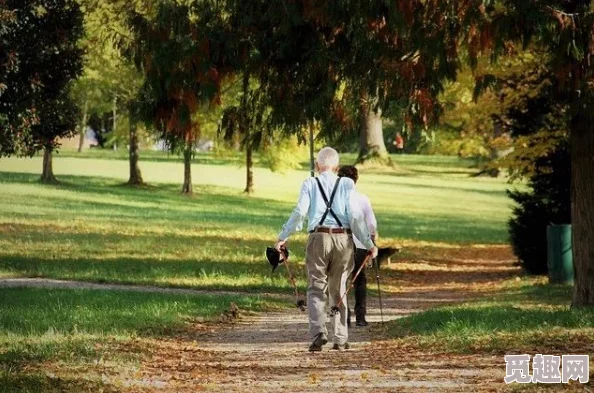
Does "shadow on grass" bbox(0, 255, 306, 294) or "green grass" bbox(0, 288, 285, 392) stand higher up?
"green grass" bbox(0, 288, 285, 392)

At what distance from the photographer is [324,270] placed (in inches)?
528

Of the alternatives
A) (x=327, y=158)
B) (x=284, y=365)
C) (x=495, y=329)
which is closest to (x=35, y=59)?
(x=327, y=158)

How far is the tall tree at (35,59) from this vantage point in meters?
24.4

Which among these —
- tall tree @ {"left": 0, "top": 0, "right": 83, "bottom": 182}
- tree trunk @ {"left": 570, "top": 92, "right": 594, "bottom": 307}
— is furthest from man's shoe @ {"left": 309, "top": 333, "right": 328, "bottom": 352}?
tall tree @ {"left": 0, "top": 0, "right": 83, "bottom": 182}

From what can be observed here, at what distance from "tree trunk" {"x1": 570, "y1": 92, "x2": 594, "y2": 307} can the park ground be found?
967 mm

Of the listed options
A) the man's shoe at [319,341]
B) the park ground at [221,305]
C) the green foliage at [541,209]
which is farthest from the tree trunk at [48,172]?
the man's shoe at [319,341]

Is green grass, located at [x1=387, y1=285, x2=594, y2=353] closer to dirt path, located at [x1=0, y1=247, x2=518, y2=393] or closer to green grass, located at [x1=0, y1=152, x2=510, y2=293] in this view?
dirt path, located at [x1=0, y1=247, x2=518, y2=393]

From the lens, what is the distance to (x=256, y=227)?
39375 mm

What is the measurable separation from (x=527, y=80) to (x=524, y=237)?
5.01 meters

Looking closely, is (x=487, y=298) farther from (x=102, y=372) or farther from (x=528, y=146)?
(x=102, y=372)

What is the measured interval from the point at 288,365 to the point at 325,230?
166 cm

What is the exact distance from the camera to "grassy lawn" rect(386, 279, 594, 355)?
1264cm

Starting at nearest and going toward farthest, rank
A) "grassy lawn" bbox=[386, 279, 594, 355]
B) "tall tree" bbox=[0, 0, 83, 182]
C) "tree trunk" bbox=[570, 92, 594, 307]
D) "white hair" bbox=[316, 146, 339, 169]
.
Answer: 1. "grassy lawn" bbox=[386, 279, 594, 355]
2. "white hair" bbox=[316, 146, 339, 169]
3. "tree trunk" bbox=[570, 92, 594, 307]
4. "tall tree" bbox=[0, 0, 83, 182]

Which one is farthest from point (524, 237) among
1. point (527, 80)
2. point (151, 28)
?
point (151, 28)
